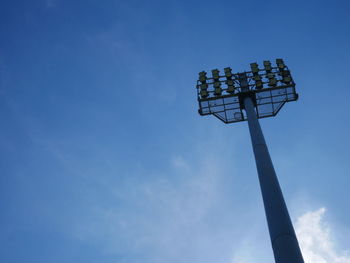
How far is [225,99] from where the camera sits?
48.0 ft

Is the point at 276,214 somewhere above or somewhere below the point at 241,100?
below

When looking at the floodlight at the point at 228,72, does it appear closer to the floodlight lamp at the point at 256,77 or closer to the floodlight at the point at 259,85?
the floodlight lamp at the point at 256,77

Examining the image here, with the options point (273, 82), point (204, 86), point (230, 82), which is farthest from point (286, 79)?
point (204, 86)

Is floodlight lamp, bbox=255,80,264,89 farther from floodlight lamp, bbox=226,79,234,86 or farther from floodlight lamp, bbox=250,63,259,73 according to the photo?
floodlight lamp, bbox=226,79,234,86

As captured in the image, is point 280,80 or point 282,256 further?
point 280,80

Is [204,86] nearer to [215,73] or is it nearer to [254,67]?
[215,73]

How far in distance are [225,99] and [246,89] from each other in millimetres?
1029

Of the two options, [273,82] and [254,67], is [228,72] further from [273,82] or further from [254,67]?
[273,82]

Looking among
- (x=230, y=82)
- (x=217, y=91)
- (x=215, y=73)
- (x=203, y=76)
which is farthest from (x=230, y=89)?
(x=203, y=76)

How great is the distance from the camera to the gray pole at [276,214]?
6.98 meters

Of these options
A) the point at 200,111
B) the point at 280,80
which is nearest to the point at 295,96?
the point at 280,80

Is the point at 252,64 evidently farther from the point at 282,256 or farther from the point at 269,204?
the point at 282,256

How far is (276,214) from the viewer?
7.88m

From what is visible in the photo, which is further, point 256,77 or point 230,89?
point 256,77
